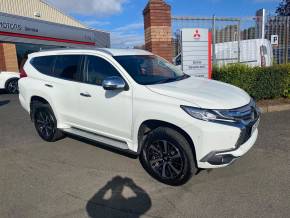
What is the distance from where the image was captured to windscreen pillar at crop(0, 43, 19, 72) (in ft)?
60.2

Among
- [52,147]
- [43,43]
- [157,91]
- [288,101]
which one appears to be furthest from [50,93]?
[43,43]

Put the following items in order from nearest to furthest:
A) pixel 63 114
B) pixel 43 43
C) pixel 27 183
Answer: pixel 27 183 < pixel 63 114 < pixel 43 43

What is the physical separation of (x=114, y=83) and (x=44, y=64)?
2.32 metres

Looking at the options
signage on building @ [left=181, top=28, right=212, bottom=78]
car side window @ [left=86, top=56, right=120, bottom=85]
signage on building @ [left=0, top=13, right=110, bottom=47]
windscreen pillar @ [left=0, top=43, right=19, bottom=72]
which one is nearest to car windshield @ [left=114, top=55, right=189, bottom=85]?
car side window @ [left=86, top=56, right=120, bottom=85]

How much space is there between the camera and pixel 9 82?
1323 cm

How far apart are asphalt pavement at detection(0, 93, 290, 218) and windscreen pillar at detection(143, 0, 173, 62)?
420cm

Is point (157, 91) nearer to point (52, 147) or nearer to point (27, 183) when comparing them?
point (27, 183)

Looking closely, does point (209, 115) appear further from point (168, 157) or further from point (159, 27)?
point (159, 27)

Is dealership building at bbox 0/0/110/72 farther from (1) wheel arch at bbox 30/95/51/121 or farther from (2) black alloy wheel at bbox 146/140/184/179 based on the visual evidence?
(2) black alloy wheel at bbox 146/140/184/179

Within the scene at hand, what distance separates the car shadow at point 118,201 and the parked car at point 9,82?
448 inches

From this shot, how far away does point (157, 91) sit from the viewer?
3.61 m

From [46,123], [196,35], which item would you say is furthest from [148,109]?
[196,35]

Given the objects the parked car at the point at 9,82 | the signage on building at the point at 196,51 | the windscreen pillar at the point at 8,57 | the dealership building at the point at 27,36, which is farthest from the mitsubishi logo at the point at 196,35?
the windscreen pillar at the point at 8,57

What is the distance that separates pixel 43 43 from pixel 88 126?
16905 mm
